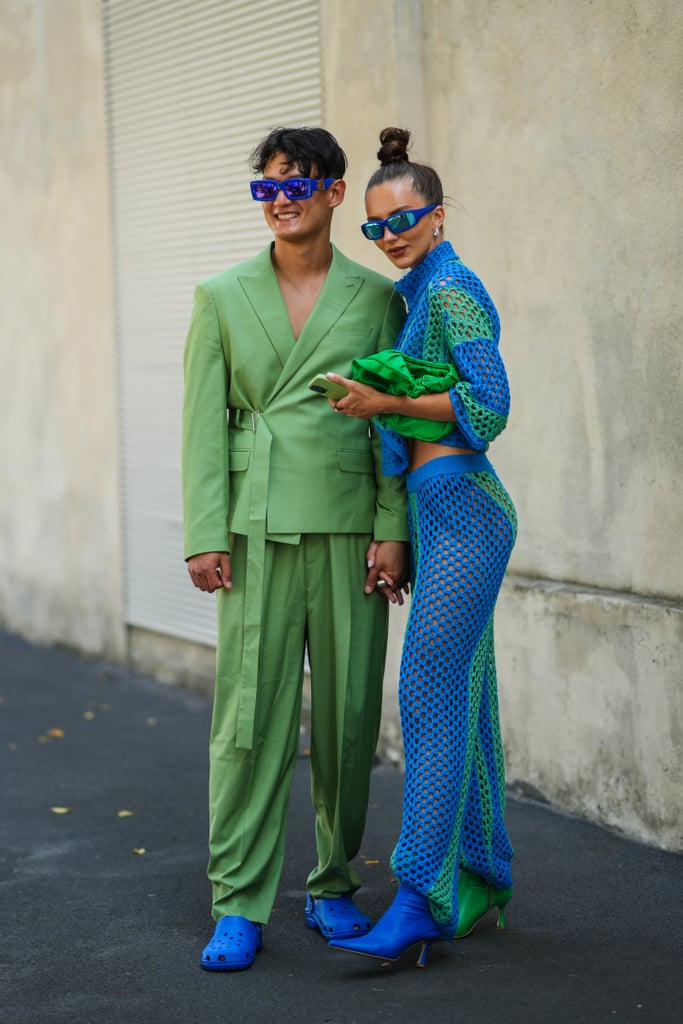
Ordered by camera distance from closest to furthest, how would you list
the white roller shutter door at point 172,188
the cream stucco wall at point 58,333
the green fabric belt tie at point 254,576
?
the green fabric belt tie at point 254,576 < the white roller shutter door at point 172,188 < the cream stucco wall at point 58,333

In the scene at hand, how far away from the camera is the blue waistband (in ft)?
13.4

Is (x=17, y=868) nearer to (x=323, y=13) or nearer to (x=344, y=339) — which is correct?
(x=344, y=339)

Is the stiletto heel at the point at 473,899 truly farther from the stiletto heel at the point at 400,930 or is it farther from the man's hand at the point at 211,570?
the man's hand at the point at 211,570

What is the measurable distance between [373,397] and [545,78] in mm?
2258

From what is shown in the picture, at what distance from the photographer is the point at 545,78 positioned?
566 centimetres

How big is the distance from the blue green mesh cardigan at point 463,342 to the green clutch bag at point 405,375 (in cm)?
4

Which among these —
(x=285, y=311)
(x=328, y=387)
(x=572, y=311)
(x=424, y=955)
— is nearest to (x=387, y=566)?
(x=328, y=387)

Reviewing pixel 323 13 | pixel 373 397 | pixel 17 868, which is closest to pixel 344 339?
pixel 373 397

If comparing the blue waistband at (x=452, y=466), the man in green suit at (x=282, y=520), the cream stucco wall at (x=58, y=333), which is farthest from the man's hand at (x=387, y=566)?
the cream stucco wall at (x=58, y=333)

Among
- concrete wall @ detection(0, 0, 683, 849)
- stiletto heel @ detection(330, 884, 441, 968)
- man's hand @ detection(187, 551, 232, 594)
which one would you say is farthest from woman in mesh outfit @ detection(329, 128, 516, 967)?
concrete wall @ detection(0, 0, 683, 849)

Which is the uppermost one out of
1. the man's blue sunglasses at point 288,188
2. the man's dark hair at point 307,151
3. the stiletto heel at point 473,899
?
the man's dark hair at point 307,151

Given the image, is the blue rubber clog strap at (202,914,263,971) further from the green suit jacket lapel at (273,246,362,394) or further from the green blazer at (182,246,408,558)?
the green suit jacket lapel at (273,246,362,394)

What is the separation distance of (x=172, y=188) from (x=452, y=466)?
4.60 m

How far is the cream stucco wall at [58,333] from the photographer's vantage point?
9.03 meters
